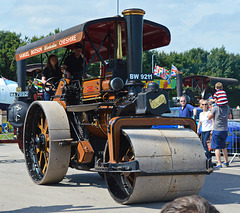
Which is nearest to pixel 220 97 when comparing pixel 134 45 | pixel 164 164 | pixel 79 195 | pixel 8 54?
pixel 134 45

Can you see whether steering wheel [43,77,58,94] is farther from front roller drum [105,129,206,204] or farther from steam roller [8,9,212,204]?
front roller drum [105,129,206,204]

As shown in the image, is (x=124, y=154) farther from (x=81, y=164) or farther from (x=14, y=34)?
(x=14, y=34)

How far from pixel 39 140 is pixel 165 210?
5510mm

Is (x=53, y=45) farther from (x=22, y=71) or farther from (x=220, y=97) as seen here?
(x=220, y=97)

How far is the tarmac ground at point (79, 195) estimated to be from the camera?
484 centimetres

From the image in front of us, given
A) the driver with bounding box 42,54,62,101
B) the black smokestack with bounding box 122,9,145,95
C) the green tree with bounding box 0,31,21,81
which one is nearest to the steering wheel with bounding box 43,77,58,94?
the driver with bounding box 42,54,62,101

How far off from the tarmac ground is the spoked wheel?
0.71 ft

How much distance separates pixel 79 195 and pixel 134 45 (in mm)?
2108

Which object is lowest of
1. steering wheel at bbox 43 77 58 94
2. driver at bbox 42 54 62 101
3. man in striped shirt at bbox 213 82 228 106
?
man in striped shirt at bbox 213 82 228 106

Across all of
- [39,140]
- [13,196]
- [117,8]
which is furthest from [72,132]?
[117,8]

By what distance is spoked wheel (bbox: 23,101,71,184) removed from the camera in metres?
6.08

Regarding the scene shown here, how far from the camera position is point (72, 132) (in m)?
6.56

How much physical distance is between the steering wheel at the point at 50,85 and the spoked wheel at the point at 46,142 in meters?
0.58

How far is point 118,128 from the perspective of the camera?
16.6ft
